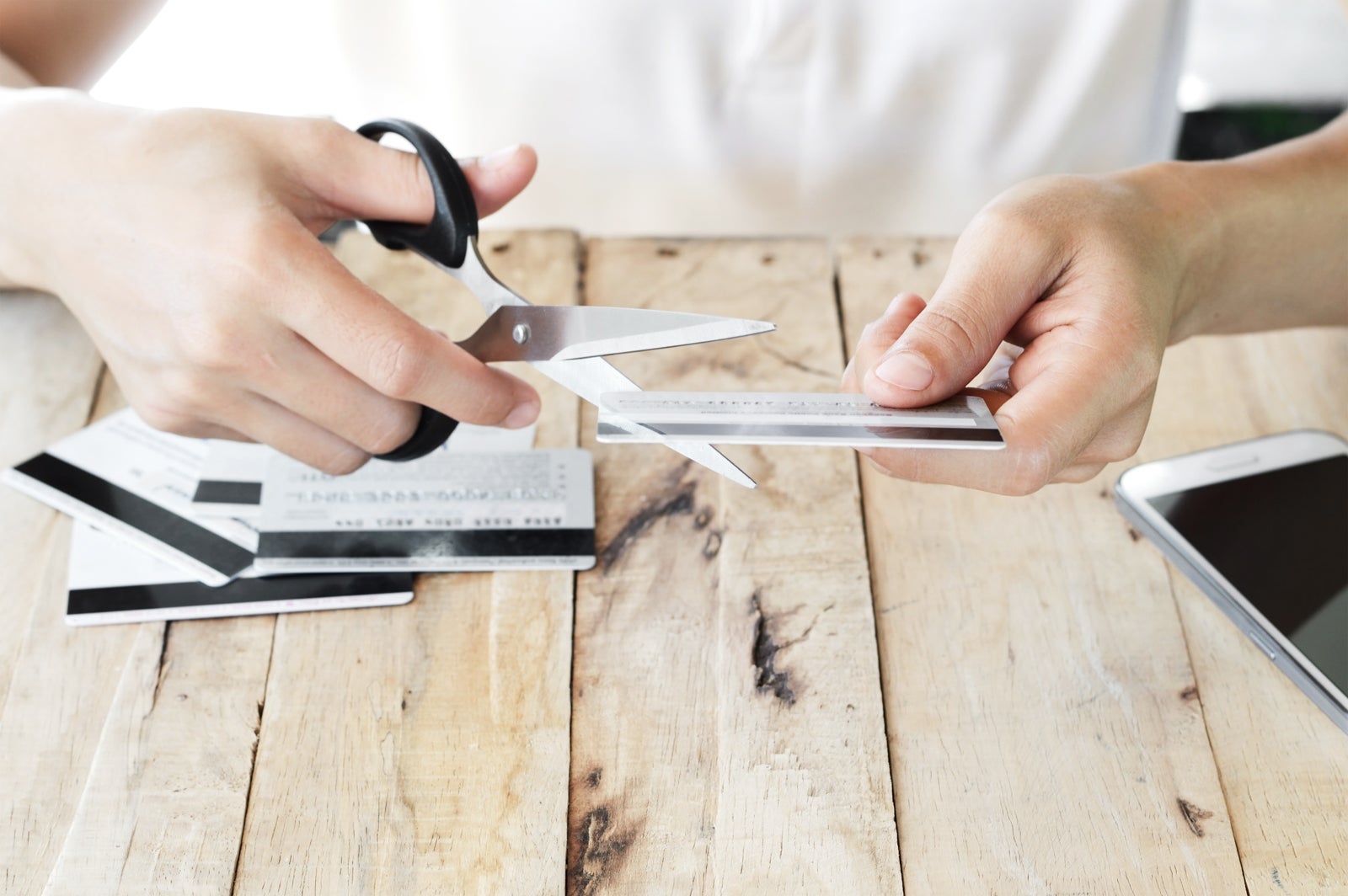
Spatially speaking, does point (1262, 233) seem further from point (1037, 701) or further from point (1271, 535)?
point (1037, 701)

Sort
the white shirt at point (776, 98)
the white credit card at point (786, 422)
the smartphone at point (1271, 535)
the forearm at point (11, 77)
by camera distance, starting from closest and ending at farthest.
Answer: the white credit card at point (786, 422)
the smartphone at point (1271, 535)
the forearm at point (11, 77)
the white shirt at point (776, 98)

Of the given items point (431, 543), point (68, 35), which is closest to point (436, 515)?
point (431, 543)

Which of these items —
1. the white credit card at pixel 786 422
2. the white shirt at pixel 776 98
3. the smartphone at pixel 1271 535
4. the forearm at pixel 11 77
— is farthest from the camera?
the white shirt at pixel 776 98

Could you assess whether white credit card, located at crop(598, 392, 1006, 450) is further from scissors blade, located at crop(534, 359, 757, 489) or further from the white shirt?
the white shirt

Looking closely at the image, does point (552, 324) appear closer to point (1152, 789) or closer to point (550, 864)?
point (550, 864)

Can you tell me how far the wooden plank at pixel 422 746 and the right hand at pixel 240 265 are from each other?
4.3 inches

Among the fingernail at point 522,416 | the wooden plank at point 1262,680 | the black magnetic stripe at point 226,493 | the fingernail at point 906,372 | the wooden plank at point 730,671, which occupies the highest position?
the fingernail at point 906,372

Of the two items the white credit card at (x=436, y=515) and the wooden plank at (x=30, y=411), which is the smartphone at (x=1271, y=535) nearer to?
the white credit card at (x=436, y=515)

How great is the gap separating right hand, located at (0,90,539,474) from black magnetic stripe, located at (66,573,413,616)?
0.07 metres

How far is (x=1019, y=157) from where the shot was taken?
3.24ft

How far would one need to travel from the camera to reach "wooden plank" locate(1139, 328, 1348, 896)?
1.75 ft

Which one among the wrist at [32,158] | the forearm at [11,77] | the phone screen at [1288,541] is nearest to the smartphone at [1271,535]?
the phone screen at [1288,541]

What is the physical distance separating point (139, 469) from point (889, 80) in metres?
0.67

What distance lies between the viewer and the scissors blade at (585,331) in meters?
0.56
